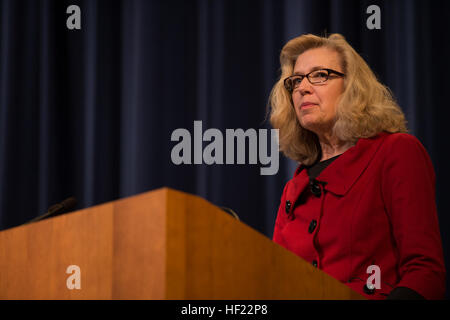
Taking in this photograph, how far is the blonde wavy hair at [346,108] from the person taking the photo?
1.47 metres

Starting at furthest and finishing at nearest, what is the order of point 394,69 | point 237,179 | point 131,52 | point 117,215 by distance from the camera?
→ 1. point 131,52
2. point 237,179
3. point 394,69
4. point 117,215

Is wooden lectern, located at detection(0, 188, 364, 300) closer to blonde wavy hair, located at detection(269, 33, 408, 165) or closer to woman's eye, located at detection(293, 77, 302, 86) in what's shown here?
blonde wavy hair, located at detection(269, 33, 408, 165)

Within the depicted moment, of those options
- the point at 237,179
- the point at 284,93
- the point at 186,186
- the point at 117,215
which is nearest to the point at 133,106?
the point at 186,186

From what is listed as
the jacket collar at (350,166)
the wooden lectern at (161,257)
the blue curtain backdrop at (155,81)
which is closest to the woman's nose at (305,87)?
the jacket collar at (350,166)

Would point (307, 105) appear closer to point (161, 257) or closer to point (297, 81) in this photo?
point (297, 81)

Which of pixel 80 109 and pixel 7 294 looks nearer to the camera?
pixel 7 294

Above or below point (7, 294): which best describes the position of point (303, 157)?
above

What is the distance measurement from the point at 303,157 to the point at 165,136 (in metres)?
0.84

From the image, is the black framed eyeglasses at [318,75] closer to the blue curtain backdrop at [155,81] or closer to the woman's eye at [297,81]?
the woman's eye at [297,81]

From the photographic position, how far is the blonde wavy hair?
1.47 metres

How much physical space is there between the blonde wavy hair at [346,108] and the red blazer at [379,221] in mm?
65

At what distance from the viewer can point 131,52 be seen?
2.49 metres

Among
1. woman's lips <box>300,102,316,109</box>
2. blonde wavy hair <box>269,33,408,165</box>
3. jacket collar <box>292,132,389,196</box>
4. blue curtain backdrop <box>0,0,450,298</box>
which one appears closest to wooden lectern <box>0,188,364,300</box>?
jacket collar <box>292,132,389,196</box>

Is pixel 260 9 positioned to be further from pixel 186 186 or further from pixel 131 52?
pixel 186 186
